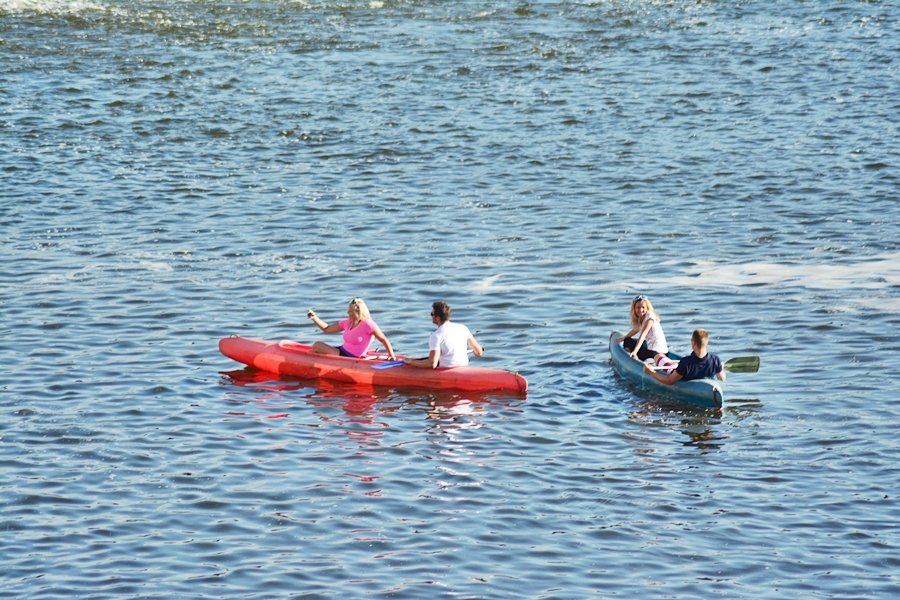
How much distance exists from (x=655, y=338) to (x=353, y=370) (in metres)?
3.96

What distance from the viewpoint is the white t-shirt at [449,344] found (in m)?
17.5

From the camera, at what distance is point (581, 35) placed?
40.6 metres

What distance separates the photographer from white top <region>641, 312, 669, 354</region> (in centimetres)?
1805

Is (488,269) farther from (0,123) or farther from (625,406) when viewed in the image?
(0,123)

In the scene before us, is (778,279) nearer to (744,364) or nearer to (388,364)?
(744,364)

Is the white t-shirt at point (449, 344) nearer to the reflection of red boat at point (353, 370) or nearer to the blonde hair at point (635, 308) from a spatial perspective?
the reflection of red boat at point (353, 370)

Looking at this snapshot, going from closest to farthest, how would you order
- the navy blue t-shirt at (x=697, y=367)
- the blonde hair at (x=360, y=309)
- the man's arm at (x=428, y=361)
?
the navy blue t-shirt at (x=697, y=367)
the man's arm at (x=428, y=361)
the blonde hair at (x=360, y=309)

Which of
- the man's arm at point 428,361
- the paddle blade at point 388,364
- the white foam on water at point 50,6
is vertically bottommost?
the paddle blade at point 388,364

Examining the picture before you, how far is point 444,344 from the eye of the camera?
17594 mm

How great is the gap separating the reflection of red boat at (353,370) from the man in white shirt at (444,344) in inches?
4.2

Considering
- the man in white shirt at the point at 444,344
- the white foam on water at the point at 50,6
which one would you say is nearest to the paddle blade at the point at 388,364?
the man in white shirt at the point at 444,344

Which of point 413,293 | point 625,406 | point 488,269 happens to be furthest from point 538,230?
point 625,406

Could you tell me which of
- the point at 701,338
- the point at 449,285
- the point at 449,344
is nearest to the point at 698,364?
the point at 701,338

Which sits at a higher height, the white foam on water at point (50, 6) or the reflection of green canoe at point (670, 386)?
the white foam on water at point (50, 6)
